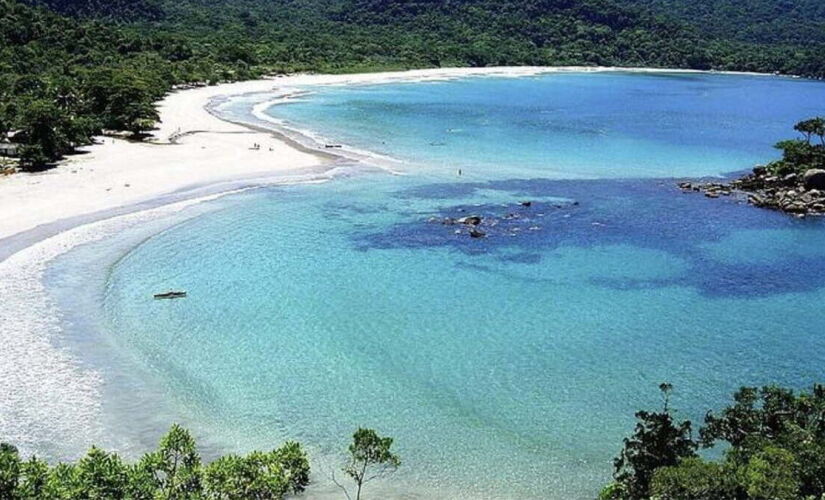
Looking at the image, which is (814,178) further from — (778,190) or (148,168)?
(148,168)

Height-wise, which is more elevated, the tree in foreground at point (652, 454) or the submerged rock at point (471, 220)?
the tree in foreground at point (652, 454)

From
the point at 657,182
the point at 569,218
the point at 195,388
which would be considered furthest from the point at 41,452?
the point at 657,182

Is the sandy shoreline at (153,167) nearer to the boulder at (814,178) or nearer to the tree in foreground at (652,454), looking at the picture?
the tree in foreground at (652,454)

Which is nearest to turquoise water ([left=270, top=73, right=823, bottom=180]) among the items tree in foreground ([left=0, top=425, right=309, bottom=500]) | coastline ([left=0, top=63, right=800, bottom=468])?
coastline ([left=0, top=63, right=800, bottom=468])

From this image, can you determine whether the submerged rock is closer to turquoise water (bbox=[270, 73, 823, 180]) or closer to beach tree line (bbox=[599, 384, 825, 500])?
turquoise water (bbox=[270, 73, 823, 180])

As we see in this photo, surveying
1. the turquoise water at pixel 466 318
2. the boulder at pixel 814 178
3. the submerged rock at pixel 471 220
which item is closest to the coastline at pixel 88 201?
the turquoise water at pixel 466 318

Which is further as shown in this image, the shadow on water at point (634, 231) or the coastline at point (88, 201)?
the shadow on water at point (634, 231)
